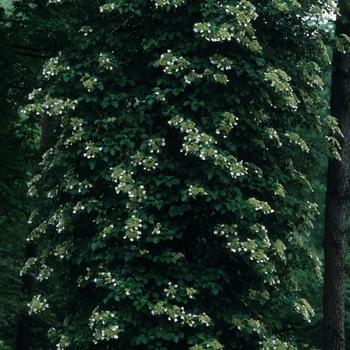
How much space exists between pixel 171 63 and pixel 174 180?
1597mm

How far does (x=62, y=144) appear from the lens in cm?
1115

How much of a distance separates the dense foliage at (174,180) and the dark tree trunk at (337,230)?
7.87 feet

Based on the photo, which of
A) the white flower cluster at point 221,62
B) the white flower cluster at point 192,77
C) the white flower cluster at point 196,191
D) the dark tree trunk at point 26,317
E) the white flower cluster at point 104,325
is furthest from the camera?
the dark tree trunk at point 26,317

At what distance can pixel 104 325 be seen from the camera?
33.0 feet

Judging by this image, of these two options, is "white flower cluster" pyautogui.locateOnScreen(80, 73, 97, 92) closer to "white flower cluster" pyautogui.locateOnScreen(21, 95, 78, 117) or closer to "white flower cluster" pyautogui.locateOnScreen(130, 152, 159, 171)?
"white flower cluster" pyautogui.locateOnScreen(21, 95, 78, 117)

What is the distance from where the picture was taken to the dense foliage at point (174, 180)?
1023cm

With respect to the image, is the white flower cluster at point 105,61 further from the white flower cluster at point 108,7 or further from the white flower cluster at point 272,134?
the white flower cluster at point 272,134

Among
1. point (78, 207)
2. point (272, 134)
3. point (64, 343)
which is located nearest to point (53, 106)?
point (78, 207)

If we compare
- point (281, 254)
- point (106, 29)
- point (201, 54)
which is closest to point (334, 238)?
point (281, 254)

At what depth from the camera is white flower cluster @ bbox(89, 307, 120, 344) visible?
387 inches


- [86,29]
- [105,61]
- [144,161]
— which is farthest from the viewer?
[86,29]

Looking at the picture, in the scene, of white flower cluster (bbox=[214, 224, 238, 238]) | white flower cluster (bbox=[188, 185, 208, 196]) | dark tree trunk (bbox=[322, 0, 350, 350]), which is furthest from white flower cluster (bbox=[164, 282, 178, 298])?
dark tree trunk (bbox=[322, 0, 350, 350])

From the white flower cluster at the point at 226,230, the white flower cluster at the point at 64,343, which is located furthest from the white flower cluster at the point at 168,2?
the white flower cluster at the point at 64,343

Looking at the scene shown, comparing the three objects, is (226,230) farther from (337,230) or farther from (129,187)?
(337,230)
